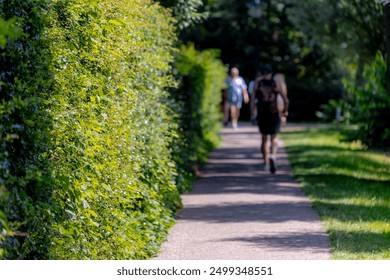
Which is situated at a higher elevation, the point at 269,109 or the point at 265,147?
the point at 269,109

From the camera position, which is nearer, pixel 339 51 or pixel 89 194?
pixel 89 194

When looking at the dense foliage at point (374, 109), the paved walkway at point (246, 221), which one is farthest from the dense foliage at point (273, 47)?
the paved walkway at point (246, 221)

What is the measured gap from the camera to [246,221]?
11742 millimetres

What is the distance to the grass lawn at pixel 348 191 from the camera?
10039mm

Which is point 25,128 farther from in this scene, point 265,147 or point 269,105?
point 265,147

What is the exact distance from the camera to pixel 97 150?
779 cm

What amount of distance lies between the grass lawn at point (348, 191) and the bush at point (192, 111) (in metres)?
1.84

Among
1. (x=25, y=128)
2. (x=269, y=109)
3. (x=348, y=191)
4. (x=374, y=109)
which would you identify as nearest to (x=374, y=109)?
(x=374, y=109)

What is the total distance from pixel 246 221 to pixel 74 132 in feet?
16.0

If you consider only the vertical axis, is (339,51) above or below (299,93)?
above

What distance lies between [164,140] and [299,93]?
29.5 m

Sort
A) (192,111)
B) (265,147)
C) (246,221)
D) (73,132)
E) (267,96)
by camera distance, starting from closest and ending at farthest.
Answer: (73,132), (246,221), (267,96), (265,147), (192,111)
